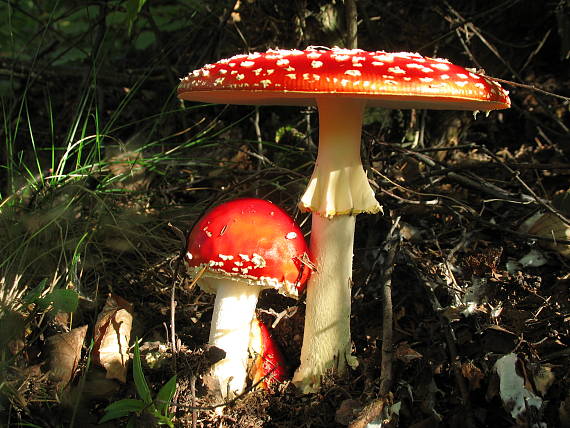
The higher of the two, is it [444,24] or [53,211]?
[444,24]

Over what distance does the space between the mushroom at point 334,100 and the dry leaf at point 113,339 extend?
855mm

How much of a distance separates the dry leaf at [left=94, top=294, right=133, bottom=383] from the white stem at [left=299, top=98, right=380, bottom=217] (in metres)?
1.12

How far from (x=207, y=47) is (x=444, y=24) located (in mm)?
1738

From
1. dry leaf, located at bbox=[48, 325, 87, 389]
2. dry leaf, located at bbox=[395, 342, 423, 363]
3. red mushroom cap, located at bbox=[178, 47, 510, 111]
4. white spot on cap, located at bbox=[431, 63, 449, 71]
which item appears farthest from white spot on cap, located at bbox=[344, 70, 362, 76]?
dry leaf, located at bbox=[48, 325, 87, 389]

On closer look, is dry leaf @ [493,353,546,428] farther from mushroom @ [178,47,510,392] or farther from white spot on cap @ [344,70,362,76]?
white spot on cap @ [344,70,362,76]

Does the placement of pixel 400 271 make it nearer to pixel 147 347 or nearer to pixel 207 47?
pixel 147 347

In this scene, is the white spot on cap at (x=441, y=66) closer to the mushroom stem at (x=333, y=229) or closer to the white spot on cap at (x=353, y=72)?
the white spot on cap at (x=353, y=72)

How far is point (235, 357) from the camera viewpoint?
2441mm

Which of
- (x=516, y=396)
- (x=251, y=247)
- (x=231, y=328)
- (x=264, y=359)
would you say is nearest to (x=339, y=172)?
(x=251, y=247)

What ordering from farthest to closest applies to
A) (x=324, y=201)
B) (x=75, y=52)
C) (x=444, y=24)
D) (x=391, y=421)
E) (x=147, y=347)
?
1. (x=75, y=52)
2. (x=444, y=24)
3. (x=147, y=347)
4. (x=324, y=201)
5. (x=391, y=421)

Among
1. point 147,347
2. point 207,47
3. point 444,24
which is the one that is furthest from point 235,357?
point 444,24

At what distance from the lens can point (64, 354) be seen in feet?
8.10

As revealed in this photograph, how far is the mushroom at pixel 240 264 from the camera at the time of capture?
2.22 m

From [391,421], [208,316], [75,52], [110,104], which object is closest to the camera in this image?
[391,421]
